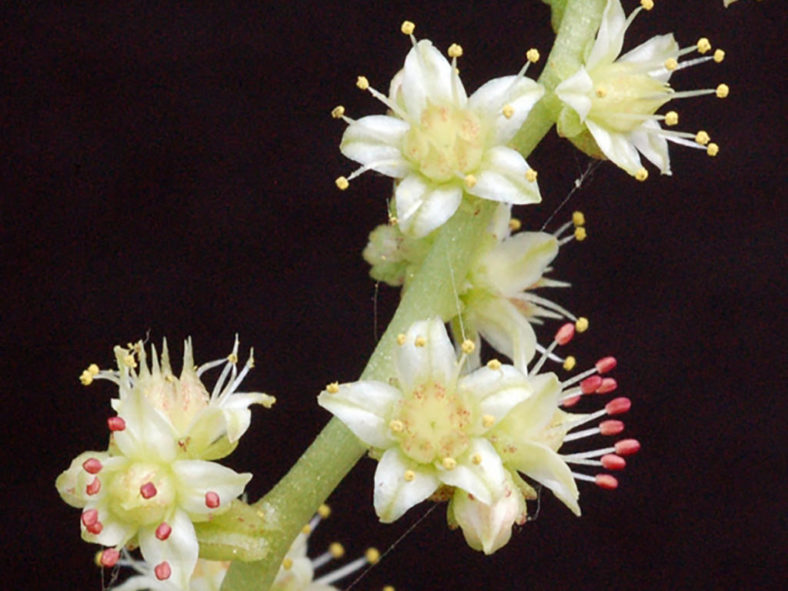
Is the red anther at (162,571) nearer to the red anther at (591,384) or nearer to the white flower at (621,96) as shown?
the red anther at (591,384)

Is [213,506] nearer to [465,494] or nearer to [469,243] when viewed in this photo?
[465,494]

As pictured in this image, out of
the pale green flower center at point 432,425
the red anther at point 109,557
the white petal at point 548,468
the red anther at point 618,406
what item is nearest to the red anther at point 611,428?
the red anther at point 618,406

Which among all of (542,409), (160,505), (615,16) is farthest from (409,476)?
(615,16)

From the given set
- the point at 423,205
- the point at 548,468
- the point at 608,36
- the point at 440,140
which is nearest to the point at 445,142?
the point at 440,140

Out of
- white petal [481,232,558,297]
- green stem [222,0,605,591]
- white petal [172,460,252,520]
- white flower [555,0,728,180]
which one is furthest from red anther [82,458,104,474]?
white flower [555,0,728,180]

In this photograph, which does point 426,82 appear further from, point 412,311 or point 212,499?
point 212,499
